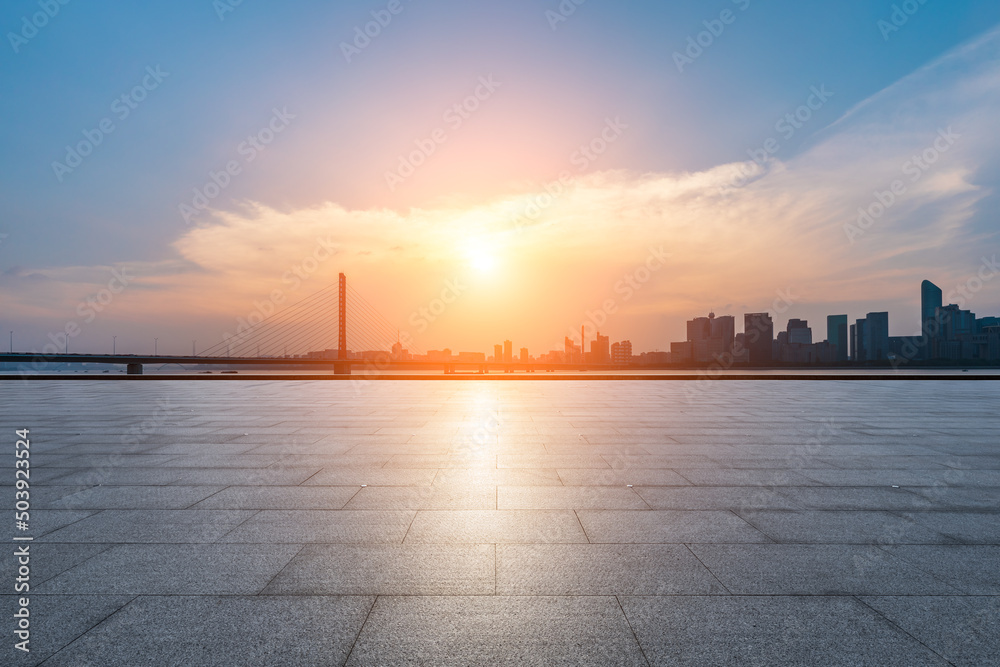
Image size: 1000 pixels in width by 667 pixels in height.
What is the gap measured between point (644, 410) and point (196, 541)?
14.0 meters

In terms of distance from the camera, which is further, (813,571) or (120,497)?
(120,497)

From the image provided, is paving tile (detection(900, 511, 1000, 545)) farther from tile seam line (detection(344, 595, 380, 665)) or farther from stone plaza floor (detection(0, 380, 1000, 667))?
tile seam line (detection(344, 595, 380, 665))

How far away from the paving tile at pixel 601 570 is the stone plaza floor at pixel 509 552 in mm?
29

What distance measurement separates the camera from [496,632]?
3.67 m

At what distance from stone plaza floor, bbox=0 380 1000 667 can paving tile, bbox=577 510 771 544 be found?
1.4 inches

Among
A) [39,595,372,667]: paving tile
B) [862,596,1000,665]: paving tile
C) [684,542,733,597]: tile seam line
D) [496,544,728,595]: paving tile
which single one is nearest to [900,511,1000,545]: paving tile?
[862,596,1000,665]: paving tile

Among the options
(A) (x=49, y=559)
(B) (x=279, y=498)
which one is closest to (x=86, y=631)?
(A) (x=49, y=559)

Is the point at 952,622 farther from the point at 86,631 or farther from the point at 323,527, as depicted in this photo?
the point at 86,631

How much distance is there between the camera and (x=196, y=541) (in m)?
5.41

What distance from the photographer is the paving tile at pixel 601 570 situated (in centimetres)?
431

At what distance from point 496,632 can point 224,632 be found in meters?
1.79

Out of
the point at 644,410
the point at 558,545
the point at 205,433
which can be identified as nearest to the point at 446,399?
the point at 644,410

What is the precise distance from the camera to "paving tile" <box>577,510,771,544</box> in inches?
215

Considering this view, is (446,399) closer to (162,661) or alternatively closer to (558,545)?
(558,545)
